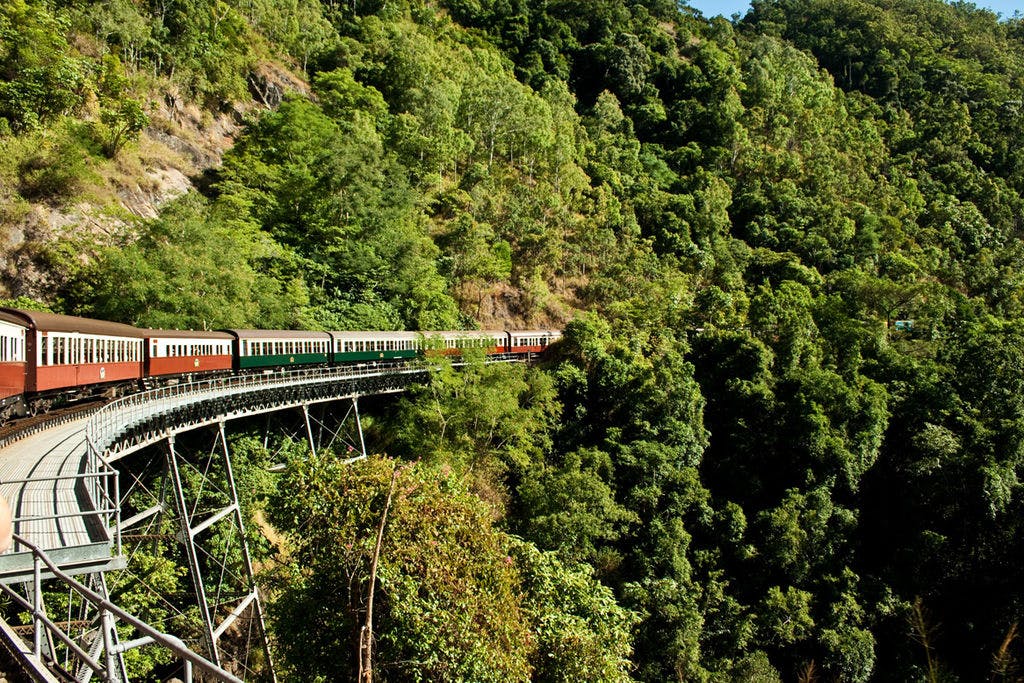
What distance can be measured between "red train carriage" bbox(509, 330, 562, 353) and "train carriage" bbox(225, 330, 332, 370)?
33.7ft

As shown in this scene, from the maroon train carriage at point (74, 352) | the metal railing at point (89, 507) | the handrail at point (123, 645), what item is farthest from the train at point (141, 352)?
the handrail at point (123, 645)

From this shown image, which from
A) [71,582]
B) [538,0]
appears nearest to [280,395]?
[71,582]

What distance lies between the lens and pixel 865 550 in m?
29.2

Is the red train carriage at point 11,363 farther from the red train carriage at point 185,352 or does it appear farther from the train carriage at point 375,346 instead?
the train carriage at point 375,346

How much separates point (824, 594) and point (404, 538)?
22.1 meters

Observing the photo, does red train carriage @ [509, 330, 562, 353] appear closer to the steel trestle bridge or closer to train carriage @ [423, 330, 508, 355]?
train carriage @ [423, 330, 508, 355]

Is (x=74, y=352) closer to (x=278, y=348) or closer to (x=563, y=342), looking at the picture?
(x=278, y=348)

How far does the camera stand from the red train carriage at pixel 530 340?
34.1 metres

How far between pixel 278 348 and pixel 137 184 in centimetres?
1396

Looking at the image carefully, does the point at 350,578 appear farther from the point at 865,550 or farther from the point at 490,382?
the point at 865,550

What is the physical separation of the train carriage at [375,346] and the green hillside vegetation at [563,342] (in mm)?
2486

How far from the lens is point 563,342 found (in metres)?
32.5

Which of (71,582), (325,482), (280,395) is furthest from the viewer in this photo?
(280,395)

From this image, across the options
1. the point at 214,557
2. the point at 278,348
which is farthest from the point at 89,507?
the point at 278,348
